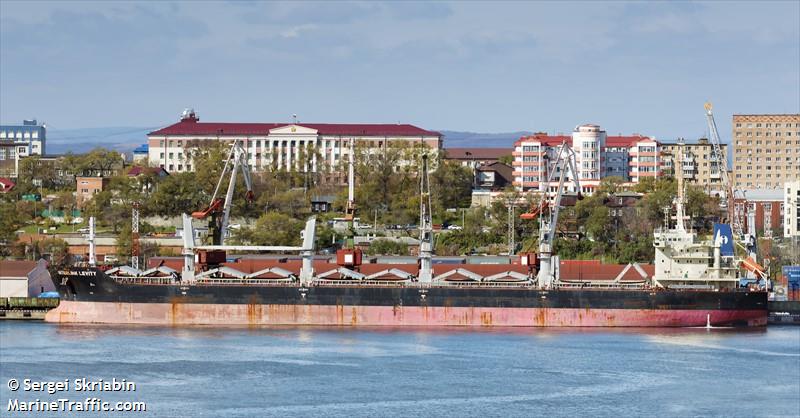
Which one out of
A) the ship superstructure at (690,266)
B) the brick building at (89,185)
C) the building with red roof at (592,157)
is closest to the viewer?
the ship superstructure at (690,266)

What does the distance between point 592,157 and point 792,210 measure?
18111 millimetres

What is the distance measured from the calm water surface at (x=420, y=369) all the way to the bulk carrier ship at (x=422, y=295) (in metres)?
1.83

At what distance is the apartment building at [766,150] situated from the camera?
557ft

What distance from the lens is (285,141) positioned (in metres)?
144

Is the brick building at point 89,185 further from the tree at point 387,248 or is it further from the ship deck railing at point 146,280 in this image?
the ship deck railing at point 146,280

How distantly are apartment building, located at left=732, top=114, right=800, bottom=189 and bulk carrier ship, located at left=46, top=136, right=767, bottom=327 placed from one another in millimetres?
97332

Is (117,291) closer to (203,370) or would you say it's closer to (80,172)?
(203,370)

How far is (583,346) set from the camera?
64.2 metres

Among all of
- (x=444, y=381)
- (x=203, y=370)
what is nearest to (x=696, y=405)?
(x=444, y=381)

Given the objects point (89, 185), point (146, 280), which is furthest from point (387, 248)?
point (89, 185)

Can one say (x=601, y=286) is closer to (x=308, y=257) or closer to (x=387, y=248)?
(x=308, y=257)

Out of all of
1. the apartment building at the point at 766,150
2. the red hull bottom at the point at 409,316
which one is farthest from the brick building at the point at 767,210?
the red hull bottom at the point at 409,316

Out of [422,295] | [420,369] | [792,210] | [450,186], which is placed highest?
[450,186]

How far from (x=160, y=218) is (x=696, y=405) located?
72.9 meters
